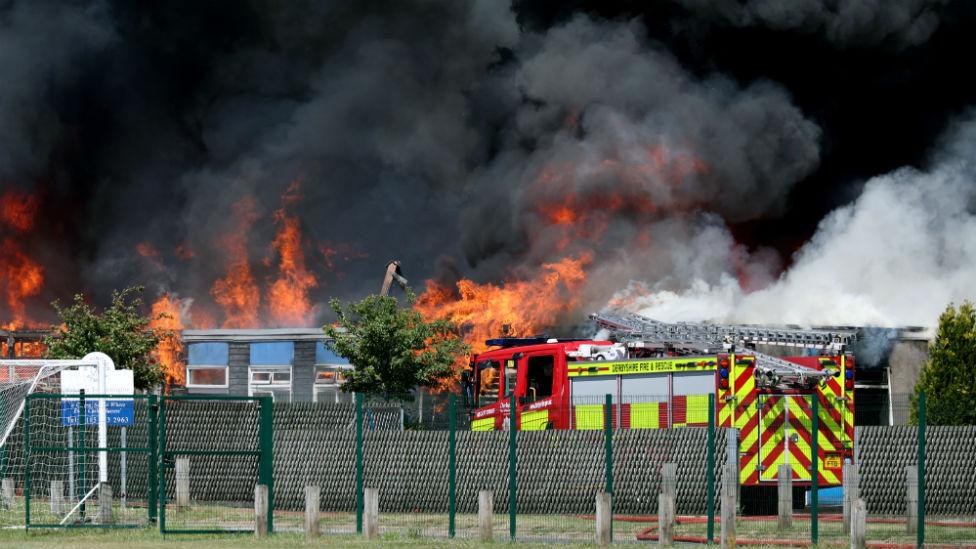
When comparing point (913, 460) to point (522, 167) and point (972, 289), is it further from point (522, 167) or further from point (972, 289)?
point (522, 167)

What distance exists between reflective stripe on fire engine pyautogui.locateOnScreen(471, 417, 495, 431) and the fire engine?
22 mm

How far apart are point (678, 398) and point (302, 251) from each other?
4045 cm

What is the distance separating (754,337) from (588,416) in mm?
3797

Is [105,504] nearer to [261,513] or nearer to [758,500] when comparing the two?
[261,513]

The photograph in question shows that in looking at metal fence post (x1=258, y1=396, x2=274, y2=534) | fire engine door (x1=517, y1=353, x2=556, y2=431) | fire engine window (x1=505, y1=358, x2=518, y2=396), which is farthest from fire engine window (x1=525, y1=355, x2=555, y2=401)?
metal fence post (x1=258, y1=396, x2=274, y2=534)

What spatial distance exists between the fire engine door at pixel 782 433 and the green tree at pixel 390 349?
18312mm

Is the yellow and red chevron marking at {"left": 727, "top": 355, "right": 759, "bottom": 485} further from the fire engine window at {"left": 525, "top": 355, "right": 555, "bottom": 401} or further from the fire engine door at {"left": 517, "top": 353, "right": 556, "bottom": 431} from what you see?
the fire engine window at {"left": 525, "top": 355, "right": 555, "bottom": 401}

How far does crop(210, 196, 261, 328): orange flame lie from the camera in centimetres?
6322

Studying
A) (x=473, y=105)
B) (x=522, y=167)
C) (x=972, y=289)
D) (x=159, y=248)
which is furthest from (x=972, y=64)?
(x=159, y=248)

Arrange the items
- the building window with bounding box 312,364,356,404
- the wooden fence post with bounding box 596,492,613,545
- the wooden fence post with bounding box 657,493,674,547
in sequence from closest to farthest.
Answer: the wooden fence post with bounding box 657,493,674,547
the wooden fence post with bounding box 596,492,613,545
the building window with bounding box 312,364,356,404

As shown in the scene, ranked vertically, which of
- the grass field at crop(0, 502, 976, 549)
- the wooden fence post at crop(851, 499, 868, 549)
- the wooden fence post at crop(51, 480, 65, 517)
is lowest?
the grass field at crop(0, 502, 976, 549)

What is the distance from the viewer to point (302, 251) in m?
65.1

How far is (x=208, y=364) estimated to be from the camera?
49625mm

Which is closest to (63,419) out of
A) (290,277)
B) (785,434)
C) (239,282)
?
(785,434)
